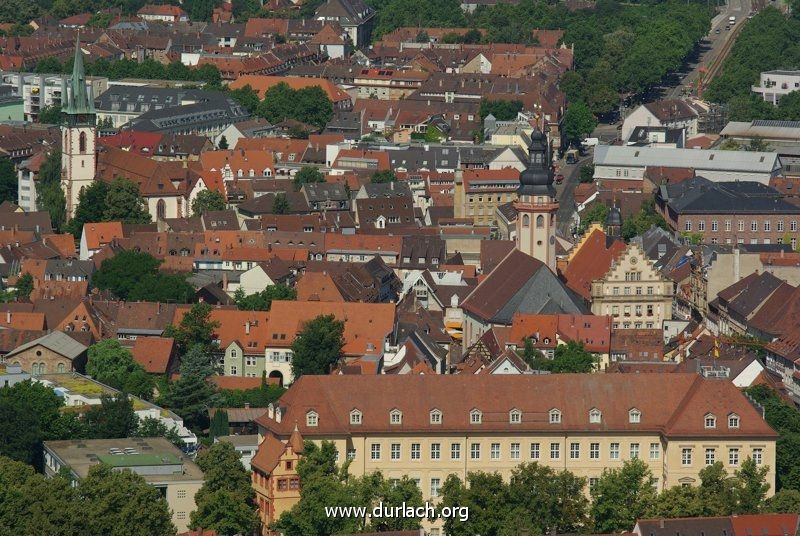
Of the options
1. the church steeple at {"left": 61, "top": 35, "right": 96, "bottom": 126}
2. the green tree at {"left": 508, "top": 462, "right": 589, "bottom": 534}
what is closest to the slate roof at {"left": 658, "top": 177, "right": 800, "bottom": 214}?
the church steeple at {"left": 61, "top": 35, "right": 96, "bottom": 126}

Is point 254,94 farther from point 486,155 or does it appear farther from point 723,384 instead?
point 723,384

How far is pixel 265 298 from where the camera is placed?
120 meters

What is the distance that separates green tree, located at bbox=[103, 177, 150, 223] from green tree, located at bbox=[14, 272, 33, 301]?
15.6m

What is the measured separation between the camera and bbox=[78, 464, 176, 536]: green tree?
84.5 meters

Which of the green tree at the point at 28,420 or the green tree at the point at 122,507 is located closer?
the green tree at the point at 122,507

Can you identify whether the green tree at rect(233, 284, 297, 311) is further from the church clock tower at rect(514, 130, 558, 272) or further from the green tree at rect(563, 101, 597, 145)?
the green tree at rect(563, 101, 597, 145)

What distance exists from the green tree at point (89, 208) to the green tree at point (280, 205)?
29.5 ft

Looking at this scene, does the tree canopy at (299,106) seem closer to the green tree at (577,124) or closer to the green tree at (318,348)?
the green tree at (577,124)

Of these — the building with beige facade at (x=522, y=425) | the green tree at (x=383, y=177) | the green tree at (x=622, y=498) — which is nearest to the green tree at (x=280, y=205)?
the green tree at (x=383, y=177)

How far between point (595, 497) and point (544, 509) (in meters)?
2.54

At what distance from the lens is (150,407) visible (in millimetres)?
101000

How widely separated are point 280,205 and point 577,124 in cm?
3563

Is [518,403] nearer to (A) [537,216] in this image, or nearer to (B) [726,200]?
(A) [537,216]

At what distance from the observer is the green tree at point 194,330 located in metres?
113
